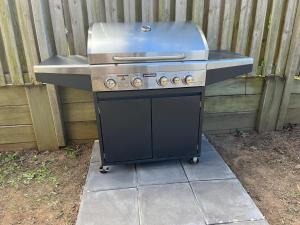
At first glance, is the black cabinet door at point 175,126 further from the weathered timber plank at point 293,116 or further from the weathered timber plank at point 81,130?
the weathered timber plank at point 293,116

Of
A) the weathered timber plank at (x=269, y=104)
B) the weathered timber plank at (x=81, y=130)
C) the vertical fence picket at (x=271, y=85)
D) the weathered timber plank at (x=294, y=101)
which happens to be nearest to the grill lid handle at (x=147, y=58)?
the weathered timber plank at (x=81, y=130)

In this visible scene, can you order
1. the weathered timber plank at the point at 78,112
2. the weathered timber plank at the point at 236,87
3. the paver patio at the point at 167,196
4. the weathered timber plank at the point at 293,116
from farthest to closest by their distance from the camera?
the weathered timber plank at the point at 293,116, the weathered timber plank at the point at 236,87, the weathered timber plank at the point at 78,112, the paver patio at the point at 167,196

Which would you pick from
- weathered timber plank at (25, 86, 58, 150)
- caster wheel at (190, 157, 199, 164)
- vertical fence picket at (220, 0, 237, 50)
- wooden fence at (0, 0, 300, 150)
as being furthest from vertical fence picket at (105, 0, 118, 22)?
caster wheel at (190, 157, 199, 164)

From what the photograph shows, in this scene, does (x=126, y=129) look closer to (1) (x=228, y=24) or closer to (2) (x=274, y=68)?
(1) (x=228, y=24)

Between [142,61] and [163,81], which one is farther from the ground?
[142,61]

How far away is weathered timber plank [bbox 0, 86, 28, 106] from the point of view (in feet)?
8.50

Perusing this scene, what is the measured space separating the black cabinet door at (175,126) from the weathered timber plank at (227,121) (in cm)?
74

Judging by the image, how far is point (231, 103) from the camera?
9.67 feet

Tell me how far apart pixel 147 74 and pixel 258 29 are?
1.33 meters

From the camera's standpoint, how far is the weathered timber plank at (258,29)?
2.53 metres

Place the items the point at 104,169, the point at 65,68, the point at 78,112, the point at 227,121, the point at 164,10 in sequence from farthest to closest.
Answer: the point at 227,121 < the point at 78,112 < the point at 164,10 < the point at 104,169 < the point at 65,68

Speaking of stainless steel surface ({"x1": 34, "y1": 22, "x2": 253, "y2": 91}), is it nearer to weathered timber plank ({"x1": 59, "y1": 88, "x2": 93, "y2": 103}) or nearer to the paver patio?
weathered timber plank ({"x1": 59, "y1": 88, "x2": 93, "y2": 103})

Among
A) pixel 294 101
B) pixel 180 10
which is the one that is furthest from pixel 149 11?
pixel 294 101

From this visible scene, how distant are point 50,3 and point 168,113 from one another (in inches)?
53.9
